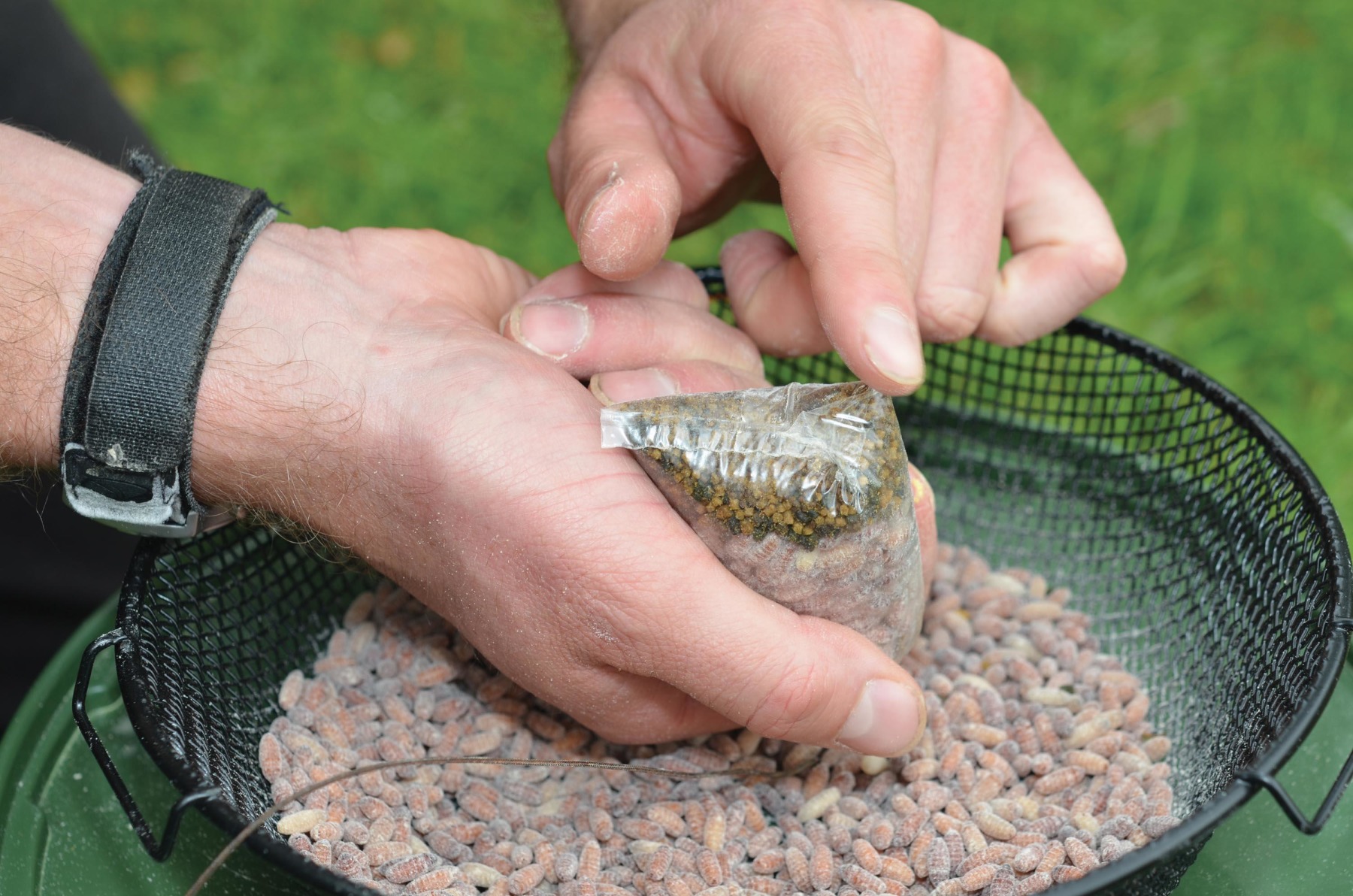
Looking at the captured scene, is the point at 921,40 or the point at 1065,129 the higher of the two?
the point at 921,40

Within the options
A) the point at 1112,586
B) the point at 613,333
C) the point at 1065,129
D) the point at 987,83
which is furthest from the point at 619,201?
the point at 1065,129

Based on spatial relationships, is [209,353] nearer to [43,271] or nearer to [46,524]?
[43,271]

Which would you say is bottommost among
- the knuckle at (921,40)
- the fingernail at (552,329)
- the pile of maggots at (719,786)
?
the pile of maggots at (719,786)

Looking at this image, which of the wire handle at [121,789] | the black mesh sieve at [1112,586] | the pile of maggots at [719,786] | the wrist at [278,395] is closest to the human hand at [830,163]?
the black mesh sieve at [1112,586]

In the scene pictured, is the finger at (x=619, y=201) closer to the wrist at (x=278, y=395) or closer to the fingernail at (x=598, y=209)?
the fingernail at (x=598, y=209)

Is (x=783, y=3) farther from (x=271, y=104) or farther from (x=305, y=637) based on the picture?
(x=271, y=104)

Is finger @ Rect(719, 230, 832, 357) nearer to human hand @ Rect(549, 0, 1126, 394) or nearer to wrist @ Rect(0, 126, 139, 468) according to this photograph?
human hand @ Rect(549, 0, 1126, 394)
